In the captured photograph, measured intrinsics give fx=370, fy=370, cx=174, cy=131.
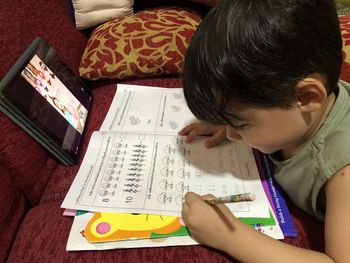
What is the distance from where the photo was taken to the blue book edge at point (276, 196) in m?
0.64

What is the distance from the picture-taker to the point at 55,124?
83cm

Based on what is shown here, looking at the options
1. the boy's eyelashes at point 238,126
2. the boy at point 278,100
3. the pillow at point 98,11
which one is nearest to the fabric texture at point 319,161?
the boy at point 278,100

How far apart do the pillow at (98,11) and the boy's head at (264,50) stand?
0.75 meters

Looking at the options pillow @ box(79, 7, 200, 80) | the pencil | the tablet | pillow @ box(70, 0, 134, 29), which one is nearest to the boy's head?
the pencil

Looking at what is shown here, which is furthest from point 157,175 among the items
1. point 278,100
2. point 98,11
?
point 98,11

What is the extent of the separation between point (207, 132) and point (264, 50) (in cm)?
35

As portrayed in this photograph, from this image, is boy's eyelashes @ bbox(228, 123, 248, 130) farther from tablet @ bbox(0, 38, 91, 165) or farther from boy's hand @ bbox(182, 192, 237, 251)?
tablet @ bbox(0, 38, 91, 165)

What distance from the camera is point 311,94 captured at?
1.82 ft

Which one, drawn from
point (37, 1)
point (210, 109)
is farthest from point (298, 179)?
point (37, 1)

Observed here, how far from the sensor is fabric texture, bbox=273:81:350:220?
0.59 metres

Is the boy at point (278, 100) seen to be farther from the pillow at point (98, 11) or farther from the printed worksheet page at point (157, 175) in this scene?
the pillow at point (98, 11)

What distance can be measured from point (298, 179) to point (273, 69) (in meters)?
0.23

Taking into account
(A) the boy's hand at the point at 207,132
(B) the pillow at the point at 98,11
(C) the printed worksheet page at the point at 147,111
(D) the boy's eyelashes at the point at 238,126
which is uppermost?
(D) the boy's eyelashes at the point at 238,126

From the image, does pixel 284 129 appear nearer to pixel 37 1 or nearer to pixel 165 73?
pixel 165 73
